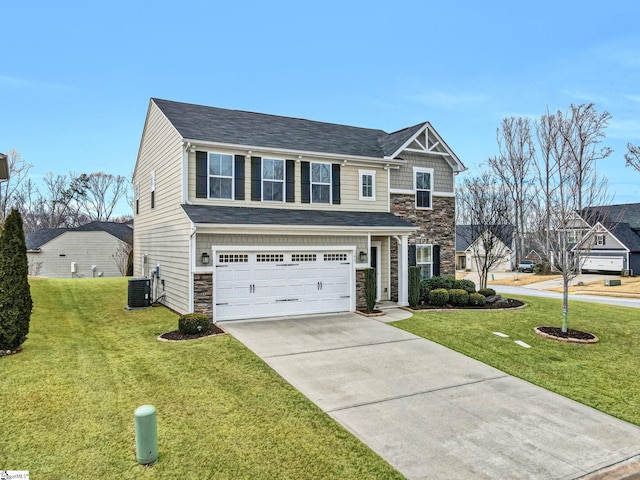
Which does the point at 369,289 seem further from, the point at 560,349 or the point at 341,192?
the point at 560,349

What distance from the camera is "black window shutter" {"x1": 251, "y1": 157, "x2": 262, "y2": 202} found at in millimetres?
13945

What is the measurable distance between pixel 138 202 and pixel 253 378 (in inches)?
601

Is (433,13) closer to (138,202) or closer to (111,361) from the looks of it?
(138,202)

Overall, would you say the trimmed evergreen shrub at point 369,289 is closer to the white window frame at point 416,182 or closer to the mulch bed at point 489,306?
the mulch bed at point 489,306

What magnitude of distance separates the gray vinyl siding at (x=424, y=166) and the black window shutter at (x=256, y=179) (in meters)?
5.75

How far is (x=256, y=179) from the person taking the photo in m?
14.0

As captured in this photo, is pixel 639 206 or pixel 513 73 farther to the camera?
pixel 639 206

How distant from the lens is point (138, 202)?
19.8 m

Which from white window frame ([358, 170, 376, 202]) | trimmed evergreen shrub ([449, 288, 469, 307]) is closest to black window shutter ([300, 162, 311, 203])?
white window frame ([358, 170, 376, 202])

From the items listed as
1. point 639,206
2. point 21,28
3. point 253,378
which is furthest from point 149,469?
point 639,206

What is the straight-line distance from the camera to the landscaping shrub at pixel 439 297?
15.0 metres

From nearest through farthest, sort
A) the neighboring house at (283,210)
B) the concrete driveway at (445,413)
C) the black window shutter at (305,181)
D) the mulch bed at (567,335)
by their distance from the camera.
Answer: the concrete driveway at (445,413) → the mulch bed at (567,335) → the neighboring house at (283,210) → the black window shutter at (305,181)

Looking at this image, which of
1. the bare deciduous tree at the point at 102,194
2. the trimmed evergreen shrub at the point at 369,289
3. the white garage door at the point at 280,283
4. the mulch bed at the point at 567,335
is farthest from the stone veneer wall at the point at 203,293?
the bare deciduous tree at the point at 102,194

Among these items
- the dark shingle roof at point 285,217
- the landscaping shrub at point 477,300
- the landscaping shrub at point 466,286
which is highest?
the dark shingle roof at point 285,217
